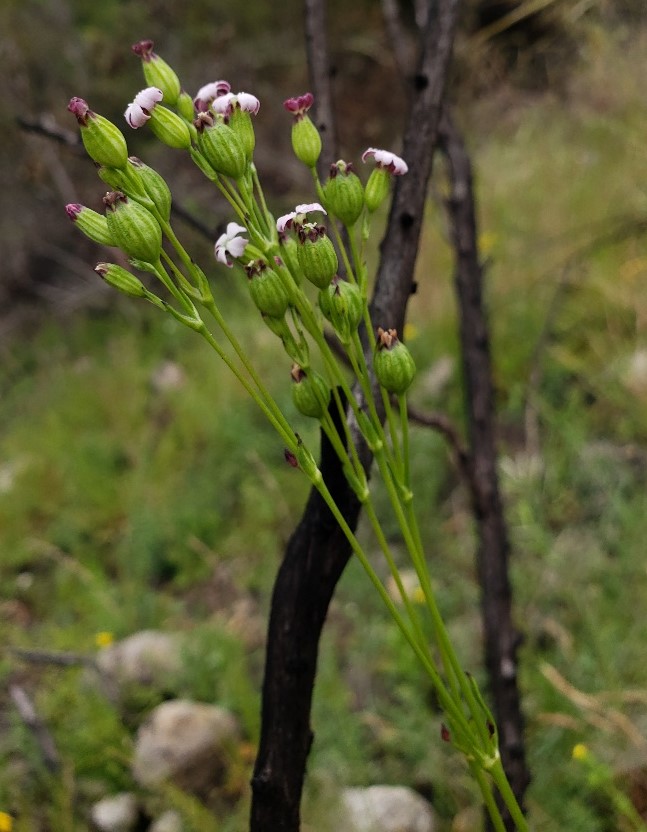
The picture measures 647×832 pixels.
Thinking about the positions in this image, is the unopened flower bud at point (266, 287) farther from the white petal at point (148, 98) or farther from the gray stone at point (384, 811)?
the gray stone at point (384, 811)

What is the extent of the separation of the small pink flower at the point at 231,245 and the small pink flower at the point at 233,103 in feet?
0.30

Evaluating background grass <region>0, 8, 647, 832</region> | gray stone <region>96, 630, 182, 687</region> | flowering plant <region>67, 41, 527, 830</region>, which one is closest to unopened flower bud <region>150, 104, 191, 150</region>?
flowering plant <region>67, 41, 527, 830</region>

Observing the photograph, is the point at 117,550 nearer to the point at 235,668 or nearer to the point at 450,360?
the point at 235,668

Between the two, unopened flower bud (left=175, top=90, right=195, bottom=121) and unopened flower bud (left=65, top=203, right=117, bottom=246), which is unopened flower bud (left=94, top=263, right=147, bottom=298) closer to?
unopened flower bud (left=65, top=203, right=117, bottom=246)

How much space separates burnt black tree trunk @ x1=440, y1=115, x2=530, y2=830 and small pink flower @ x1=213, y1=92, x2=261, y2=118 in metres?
0.88

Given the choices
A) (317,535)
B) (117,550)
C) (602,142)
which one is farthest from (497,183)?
(317,535)

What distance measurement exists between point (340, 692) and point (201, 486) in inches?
55.3

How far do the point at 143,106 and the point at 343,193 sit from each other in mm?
176

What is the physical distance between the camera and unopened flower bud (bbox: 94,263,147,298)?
24.3 inches

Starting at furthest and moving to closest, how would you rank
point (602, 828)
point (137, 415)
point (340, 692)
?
point (137, 415)
point (340, 692)
point (602, 828)

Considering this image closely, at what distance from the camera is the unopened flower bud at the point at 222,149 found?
58cm

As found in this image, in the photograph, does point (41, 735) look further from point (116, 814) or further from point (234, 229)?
point (234, 229)

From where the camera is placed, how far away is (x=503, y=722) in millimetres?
1249

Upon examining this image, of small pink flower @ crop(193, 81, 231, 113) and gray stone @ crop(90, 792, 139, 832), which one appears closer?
small pink flower @ crop(193, 81, 231, 113)
